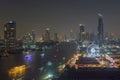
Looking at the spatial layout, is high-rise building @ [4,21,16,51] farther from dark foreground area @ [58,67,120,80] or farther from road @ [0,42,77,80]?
dark foreground area @ [58,67,120,80]

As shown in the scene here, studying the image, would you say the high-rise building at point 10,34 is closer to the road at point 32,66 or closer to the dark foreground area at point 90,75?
the road at point 32,66

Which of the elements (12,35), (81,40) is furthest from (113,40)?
(12,35)

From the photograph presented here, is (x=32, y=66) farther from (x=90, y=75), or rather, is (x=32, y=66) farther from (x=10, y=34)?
(x=10, y=34)

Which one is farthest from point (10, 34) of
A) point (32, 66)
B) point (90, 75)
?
Answer: point (90, 75)

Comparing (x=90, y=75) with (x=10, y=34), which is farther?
(x=10, y=34)

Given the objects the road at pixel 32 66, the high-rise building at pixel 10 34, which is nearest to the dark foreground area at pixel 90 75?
the road at pixel 32 66

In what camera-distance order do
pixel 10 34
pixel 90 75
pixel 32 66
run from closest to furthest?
pixel 90 75 → pixel 32 66 → pixel 10 34

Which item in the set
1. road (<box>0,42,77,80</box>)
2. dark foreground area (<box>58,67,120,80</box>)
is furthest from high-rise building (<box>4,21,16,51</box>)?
dark foreground area (<box>58,67,120,80</box>)

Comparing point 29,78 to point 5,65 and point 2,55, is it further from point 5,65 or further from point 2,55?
point 2,55

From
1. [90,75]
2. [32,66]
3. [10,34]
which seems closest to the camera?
[90,75]

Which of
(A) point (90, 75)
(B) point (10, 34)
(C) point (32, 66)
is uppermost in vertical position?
(B) point (10, 34)
